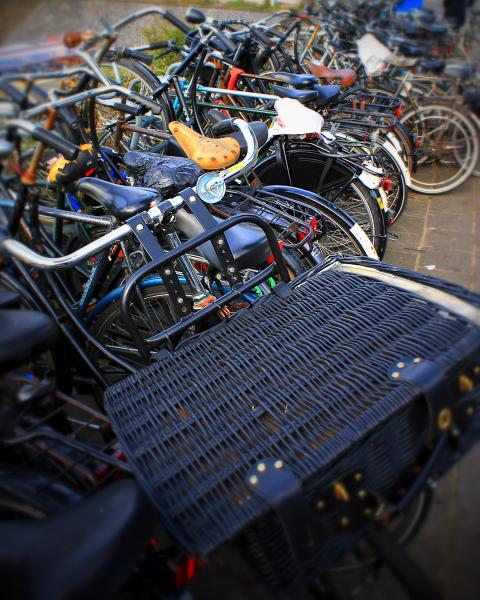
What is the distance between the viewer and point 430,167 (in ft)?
14.2

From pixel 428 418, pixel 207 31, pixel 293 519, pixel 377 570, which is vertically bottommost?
pixel 377 570

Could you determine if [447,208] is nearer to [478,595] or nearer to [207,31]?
[207,31]

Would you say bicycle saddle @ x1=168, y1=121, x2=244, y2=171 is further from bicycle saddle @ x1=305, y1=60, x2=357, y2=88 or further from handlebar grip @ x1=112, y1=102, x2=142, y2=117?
bicycle saddle @ x1=305, y1=60, x2=357, y2=88

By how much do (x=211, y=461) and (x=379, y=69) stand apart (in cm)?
460

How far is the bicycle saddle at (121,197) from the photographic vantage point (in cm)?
171

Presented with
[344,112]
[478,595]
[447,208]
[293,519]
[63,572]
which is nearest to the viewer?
[63,572]

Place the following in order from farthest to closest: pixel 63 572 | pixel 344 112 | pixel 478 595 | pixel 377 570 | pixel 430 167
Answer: pixel 430 167 → pixel 344 112 → pixel 478 595 → pixel 377 570 → pixel 63 572

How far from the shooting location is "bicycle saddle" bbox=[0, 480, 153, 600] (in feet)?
2.77

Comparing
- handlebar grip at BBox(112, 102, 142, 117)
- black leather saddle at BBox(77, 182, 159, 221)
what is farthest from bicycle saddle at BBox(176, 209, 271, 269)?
handlebar grip at BBox(112, 102, 142, 117)

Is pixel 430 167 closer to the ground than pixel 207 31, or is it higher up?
closer to the ground

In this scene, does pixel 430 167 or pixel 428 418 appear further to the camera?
pixel 430 167

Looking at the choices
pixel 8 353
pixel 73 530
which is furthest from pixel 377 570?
pixel 8 353

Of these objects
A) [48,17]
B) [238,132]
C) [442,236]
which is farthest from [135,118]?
[442,236]

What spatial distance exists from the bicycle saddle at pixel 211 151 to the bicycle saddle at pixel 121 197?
17.4 inches
